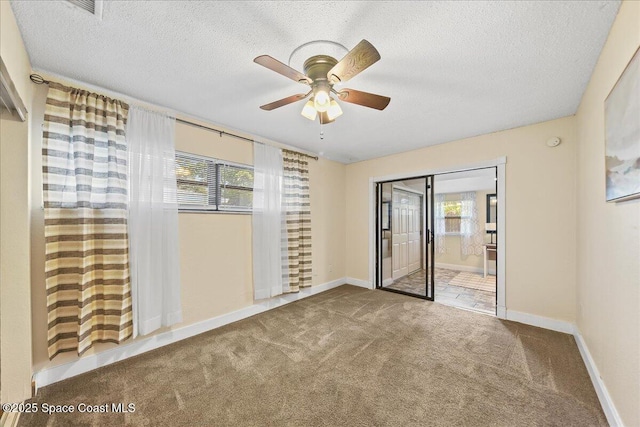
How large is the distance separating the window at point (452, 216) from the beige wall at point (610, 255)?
13.5ft

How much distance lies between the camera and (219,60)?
5.79 feet

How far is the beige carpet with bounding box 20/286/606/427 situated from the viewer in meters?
1.58

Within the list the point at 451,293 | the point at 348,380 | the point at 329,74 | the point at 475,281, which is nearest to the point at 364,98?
the point at 329,74

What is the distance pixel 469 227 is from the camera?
20.1ft

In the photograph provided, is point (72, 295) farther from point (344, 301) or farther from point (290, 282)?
point (344, 301)

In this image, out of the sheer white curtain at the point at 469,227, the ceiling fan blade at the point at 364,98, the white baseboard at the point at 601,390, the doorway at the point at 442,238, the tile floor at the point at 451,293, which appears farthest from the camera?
the sheer white curtain at the point at 469,227

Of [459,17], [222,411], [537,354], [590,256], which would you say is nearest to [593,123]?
[590,256]

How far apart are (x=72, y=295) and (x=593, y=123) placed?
177 inches

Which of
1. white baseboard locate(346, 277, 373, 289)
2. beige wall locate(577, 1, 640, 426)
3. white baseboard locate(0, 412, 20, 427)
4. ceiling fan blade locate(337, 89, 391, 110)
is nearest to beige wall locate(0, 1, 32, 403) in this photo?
white baseboard locate(0, 412, 20, 427)

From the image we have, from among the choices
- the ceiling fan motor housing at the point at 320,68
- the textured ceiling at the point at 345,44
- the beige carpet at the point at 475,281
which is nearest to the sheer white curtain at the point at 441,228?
the beige carpet at the point at 475,281

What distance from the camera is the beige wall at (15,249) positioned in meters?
1.53

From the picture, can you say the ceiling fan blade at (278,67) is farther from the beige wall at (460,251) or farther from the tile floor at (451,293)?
the beige wall at (460,251)

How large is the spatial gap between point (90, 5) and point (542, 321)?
15.8 ft

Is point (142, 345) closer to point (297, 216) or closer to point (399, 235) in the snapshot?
point (297, 216)
